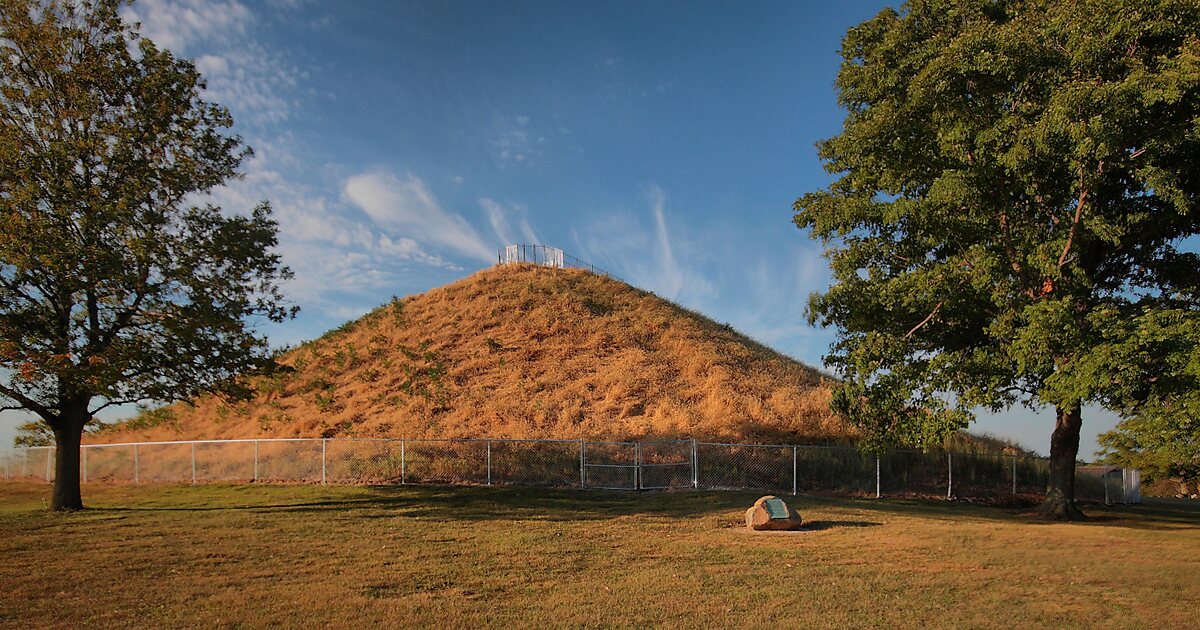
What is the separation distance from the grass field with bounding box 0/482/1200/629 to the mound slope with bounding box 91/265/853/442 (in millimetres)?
7134

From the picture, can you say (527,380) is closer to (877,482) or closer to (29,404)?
(877,482)

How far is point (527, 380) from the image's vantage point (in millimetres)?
33969

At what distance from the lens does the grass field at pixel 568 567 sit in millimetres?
8102

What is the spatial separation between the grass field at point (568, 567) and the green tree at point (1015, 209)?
11.1ft

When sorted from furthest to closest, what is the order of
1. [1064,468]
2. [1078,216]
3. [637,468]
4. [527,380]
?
[527,380] < [637,468] < [1064,468] < [1078,216]

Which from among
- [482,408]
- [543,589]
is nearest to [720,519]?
[543,589]

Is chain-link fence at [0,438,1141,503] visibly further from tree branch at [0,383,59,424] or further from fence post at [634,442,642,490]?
tree branch at [0,383,59,424]

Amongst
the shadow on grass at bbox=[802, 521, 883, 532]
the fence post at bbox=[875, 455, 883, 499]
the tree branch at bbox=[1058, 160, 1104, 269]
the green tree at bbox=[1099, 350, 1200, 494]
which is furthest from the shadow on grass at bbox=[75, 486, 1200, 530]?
the tree branch at bbox=[1058, 160, 1104, 269]

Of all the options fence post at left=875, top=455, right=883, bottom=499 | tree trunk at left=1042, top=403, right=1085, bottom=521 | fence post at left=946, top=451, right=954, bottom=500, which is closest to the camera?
tree trunk at left=1042, top=403, right=1085, bottom=521

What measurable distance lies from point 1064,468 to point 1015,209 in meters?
7.56

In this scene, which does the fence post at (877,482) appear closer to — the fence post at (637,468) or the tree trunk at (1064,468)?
the tree trunk at (1064,468)

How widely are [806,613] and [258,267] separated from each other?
1659 cm

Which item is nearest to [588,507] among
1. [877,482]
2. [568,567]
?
[568,567]

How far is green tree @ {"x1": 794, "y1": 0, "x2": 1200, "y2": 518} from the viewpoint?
14430 mm
